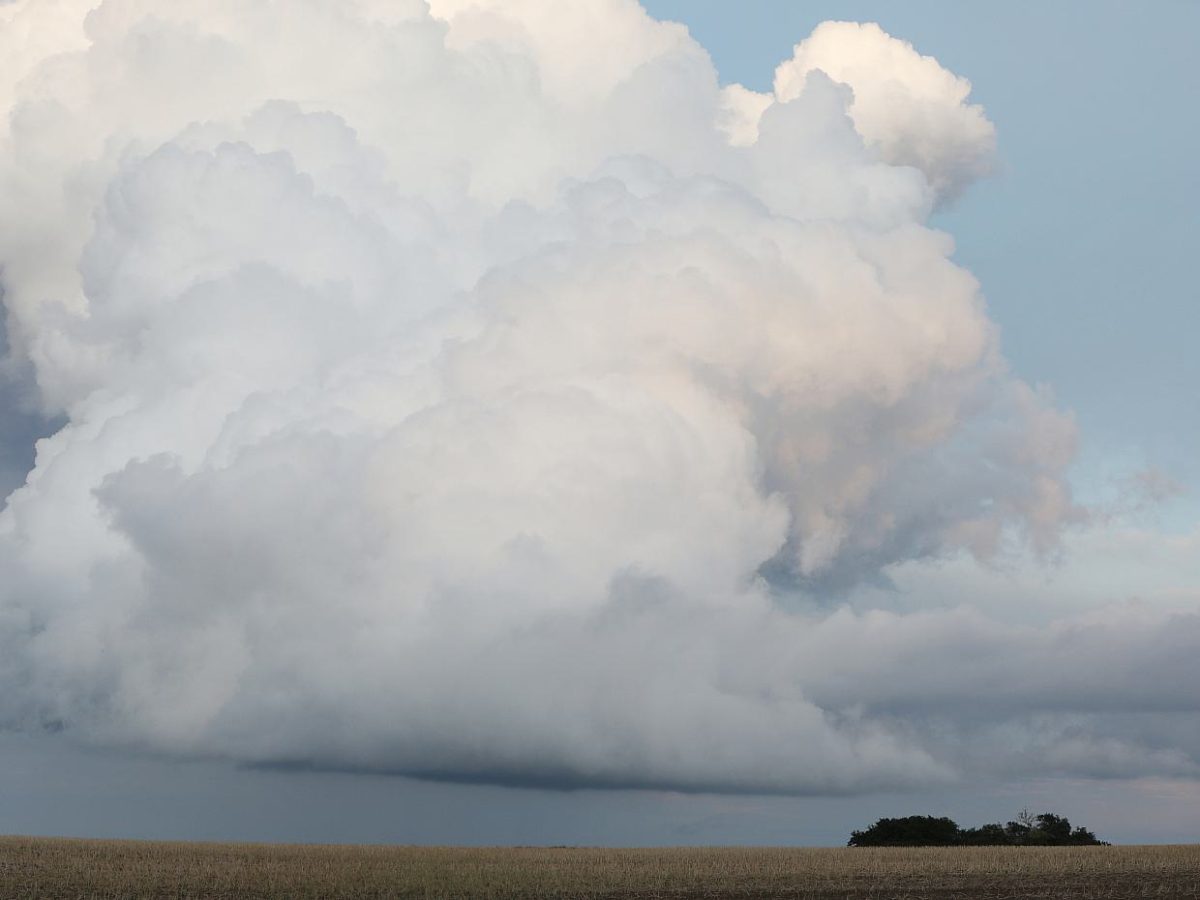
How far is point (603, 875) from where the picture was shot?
8050 centimetres

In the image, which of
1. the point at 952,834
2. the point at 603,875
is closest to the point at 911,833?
the point at 952,834

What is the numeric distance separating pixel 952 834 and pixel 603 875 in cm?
8591

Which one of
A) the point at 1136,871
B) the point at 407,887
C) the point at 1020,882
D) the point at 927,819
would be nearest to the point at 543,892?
the point at 407,887

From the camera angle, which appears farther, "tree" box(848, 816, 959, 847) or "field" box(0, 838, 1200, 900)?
"tree" box(848, 816, 959, 847)

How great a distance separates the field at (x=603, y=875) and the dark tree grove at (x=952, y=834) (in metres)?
44.5

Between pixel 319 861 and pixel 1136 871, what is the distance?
55.4 meters

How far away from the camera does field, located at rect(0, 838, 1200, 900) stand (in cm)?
6656

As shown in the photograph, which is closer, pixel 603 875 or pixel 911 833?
pixel 603 875

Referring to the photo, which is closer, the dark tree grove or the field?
the field

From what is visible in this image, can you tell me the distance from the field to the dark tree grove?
1753 inches

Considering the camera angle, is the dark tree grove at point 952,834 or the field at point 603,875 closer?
the field at point 603,875

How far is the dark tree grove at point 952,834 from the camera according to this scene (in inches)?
5979

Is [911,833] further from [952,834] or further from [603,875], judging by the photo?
[603,875]

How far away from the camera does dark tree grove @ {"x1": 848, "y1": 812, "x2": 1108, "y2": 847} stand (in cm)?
15188
